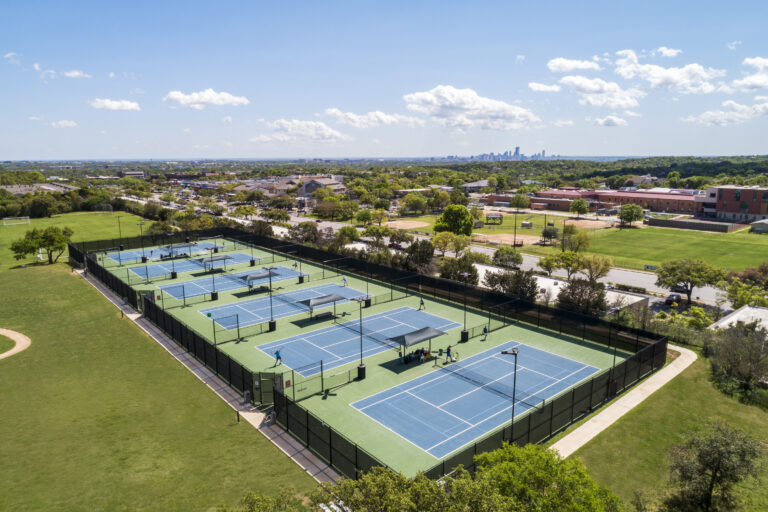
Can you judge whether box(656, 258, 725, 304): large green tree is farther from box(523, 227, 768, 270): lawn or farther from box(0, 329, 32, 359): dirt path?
box(0, 329, 32, 359): dirt path

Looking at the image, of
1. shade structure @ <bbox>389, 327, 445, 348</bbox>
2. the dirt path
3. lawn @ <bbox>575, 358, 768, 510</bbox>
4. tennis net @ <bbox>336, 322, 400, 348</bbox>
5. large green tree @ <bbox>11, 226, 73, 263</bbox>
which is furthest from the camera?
large green tree @ <bbox>11, 226, 73, 263</bbox>

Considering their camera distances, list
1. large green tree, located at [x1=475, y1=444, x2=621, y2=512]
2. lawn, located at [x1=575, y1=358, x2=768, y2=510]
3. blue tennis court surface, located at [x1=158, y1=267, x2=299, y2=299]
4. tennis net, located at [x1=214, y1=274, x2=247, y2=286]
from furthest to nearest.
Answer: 1. tennis net, located at [x1=214, y1=274, x2=247, y2=286]
2. blue tennis court surface, located at [x1=158, y1=267, x2=299, y2=299]
3. lawn, located at [x1=575, y1=358, x2=768, y2=510]
4. large green tree, located at [x1=475, y1=444, x2=621, y2=512]

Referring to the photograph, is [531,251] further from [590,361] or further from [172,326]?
[172,326]

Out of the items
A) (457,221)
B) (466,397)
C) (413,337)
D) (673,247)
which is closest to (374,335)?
(413,337)

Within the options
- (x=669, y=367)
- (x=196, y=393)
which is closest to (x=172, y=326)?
(x=196, y=393)

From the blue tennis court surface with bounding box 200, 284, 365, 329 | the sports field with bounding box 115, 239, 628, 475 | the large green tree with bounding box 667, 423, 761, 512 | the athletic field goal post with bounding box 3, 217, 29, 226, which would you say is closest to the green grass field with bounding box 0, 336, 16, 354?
the sports field with bounding box 115, 239, 628, 475

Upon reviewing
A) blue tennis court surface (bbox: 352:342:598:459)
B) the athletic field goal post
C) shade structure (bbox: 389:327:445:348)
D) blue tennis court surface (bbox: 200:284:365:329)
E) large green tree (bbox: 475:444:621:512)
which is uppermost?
large green tree (bbox: 475:444:621:512)
